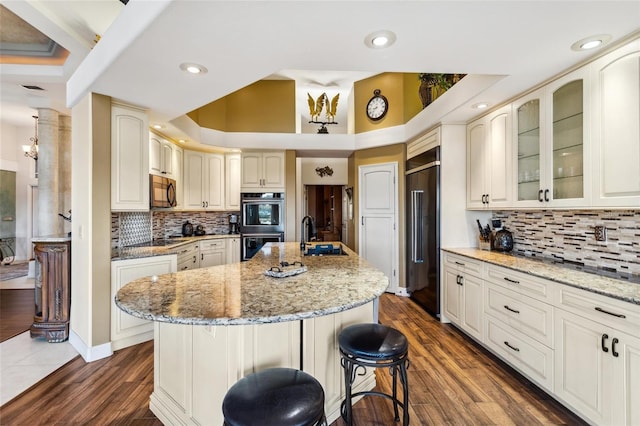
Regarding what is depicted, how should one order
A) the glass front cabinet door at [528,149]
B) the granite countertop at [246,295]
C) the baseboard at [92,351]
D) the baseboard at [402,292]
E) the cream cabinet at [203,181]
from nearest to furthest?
the granite countertop at [246,295], the glass front cabinet door at [528,149], the baseboard at [92,351], the baseboard at [402,292], the cream cabinet at [203,181]

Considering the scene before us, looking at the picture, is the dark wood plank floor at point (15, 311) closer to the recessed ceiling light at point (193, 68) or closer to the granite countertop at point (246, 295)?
the granite countertop at point (246, 295)

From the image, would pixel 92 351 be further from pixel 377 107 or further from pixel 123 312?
pixel 377 107

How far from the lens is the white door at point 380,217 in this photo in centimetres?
443

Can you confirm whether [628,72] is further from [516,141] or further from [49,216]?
[49,216]

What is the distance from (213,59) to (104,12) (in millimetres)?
2035

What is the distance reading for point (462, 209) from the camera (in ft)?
10.9

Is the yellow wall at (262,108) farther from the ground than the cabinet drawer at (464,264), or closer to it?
farther from the ground

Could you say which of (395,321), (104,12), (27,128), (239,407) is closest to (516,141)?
(395,321)

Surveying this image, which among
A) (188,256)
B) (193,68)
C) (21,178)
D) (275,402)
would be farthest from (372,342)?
(21,178)

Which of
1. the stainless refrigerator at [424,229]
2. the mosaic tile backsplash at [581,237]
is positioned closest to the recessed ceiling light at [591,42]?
the mosaic tile backsplash at [581,237]

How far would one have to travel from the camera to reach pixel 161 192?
3.57 metres

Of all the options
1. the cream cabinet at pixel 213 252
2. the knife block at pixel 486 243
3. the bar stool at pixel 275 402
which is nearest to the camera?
the bar stool at pixel 275 402

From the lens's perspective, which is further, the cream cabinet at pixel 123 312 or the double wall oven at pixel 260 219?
the double wall oven at pixel 260 219

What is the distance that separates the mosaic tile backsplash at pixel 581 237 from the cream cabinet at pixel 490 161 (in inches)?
14.6
